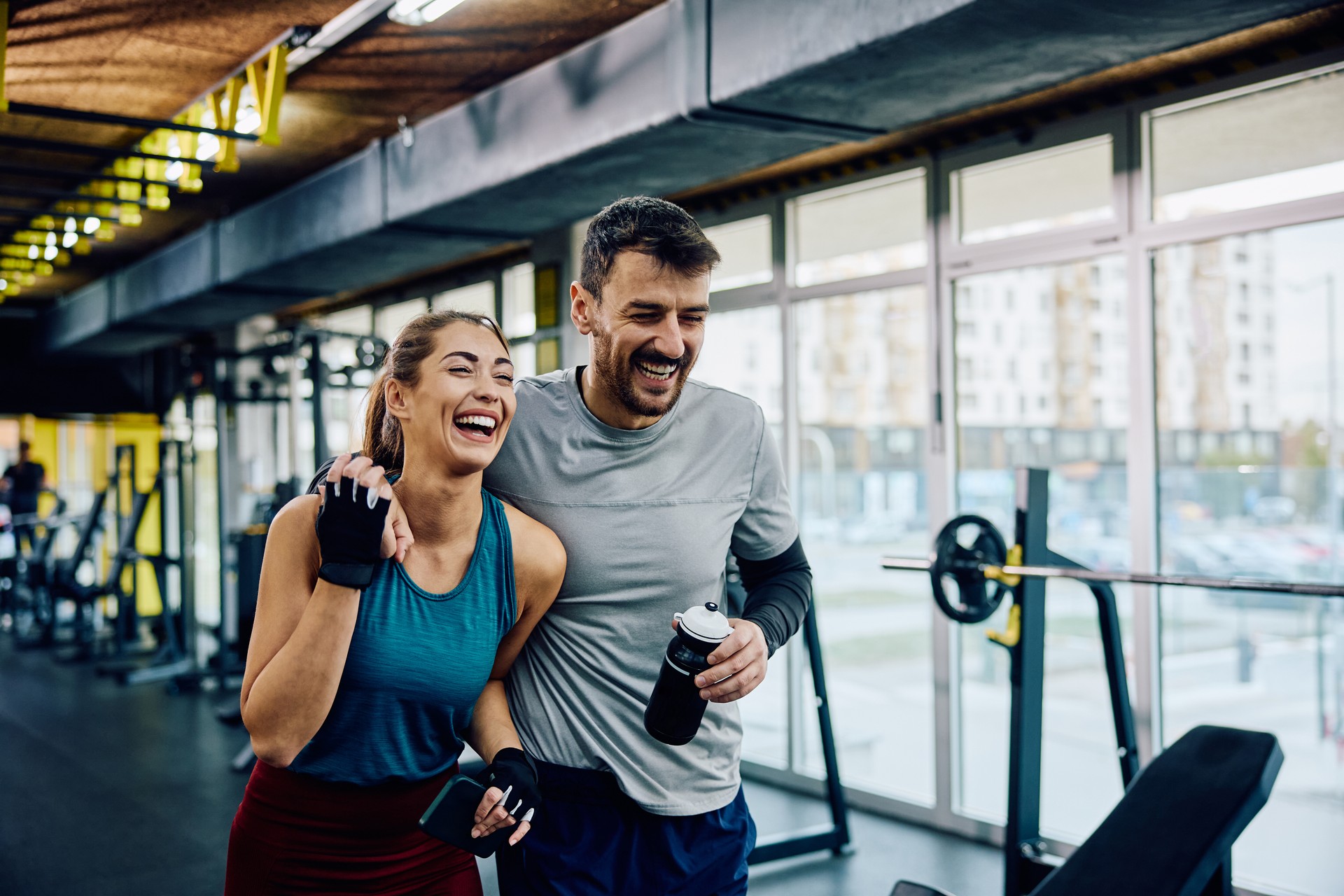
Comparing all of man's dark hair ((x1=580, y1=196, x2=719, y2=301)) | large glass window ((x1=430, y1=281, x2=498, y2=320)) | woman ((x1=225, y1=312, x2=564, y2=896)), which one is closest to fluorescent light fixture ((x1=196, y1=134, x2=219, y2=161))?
large glass window ((x1=430, y1=281, x2=498, y2=320))

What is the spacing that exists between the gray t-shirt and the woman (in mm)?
50

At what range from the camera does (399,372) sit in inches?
63.1

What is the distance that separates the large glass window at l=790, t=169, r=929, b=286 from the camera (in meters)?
4.61

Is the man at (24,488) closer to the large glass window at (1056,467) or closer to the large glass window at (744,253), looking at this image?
the large glass window at (744,253)

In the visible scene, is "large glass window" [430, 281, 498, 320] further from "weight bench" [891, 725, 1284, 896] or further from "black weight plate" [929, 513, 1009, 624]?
"weight bench" [891, 725, 1284, 896]

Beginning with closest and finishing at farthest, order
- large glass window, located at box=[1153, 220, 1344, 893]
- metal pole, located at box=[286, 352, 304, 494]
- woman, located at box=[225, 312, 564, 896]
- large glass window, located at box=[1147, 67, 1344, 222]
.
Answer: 1. woman, located at box=[225, 312, 564, 896]
2. large glass window, located at box=[1147, 67, 1344, 222]
3. large glass window, located at box=[1153, 220, 1344, 893]
4. metal pole, located at box=[286, 352, 304, 494]

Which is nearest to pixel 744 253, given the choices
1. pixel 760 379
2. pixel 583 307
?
pixel 760 379

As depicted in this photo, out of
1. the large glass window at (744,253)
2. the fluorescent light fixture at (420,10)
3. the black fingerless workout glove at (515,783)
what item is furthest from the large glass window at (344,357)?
the black fingerless workout glove at (515,783)

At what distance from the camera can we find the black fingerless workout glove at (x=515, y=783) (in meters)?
1.48

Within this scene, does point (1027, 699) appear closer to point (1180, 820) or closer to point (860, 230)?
Result: point (1180, 820)

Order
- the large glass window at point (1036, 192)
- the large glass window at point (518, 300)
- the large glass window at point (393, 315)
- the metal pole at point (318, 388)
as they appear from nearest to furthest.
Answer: the large glass window at point (1036, 192) → the metal pole at point (318, 388) → the large glass window at point (518, 300) → the large glass window at point (393, 315)

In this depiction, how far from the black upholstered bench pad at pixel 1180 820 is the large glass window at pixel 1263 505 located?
2099 millimetres

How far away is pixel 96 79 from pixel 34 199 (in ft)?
7.06

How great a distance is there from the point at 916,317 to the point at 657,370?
332cm
